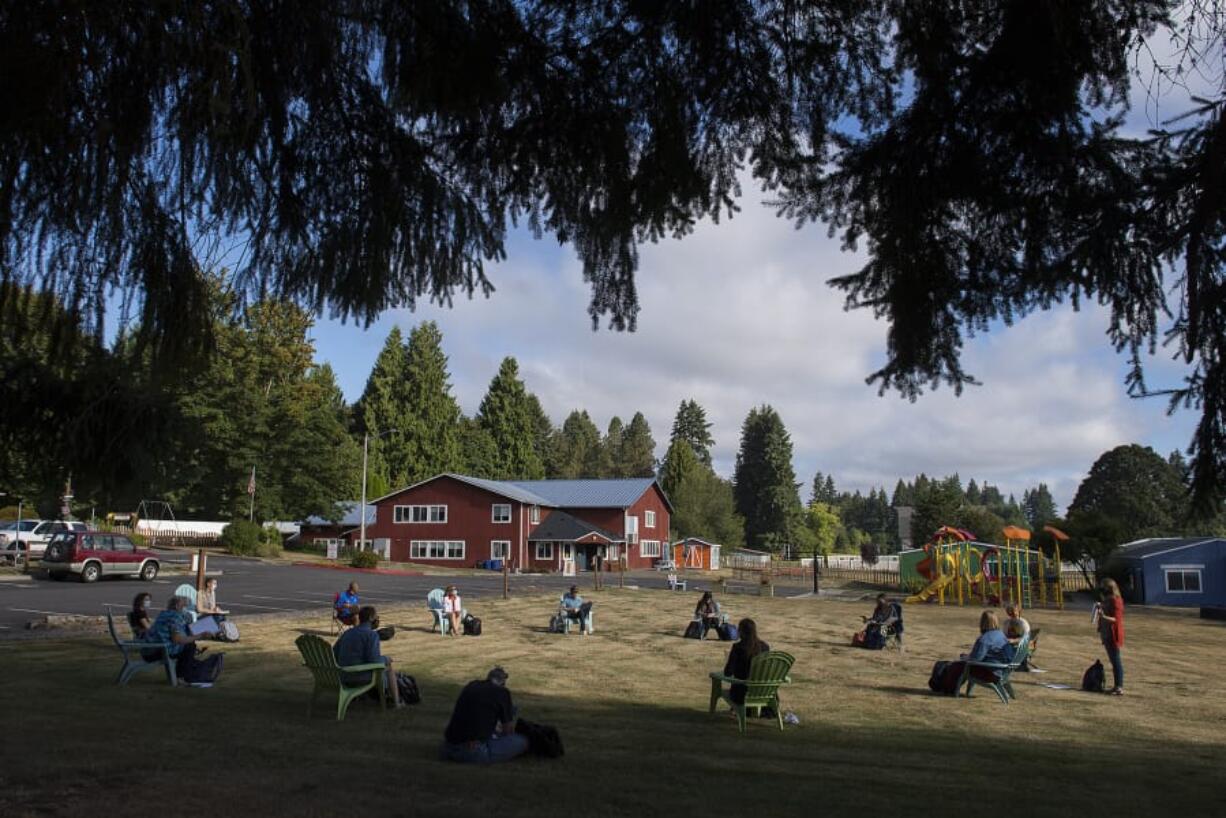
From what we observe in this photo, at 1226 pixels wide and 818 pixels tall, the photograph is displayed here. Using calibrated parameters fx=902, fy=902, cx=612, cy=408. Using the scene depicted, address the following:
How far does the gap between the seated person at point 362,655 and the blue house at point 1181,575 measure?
43.9 metres

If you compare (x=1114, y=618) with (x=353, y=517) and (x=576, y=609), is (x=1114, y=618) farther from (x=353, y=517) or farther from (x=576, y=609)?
(x=353, y=517)

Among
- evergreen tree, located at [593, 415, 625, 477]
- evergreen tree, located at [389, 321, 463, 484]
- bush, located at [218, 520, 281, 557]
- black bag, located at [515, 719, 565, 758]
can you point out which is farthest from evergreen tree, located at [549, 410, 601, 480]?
black bag, located at [515, 719, 565, 758]

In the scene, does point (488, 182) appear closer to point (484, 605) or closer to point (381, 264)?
point (381, 264)

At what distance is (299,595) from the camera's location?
29.3 meters

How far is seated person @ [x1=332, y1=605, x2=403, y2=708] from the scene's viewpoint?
10781 millimetres

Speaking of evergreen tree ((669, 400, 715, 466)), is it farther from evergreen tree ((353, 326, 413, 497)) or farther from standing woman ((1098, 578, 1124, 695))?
standing woman ((1098, 578, 1124, 695))

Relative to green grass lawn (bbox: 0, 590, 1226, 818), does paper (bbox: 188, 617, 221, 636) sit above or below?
above

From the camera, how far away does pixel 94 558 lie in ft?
105

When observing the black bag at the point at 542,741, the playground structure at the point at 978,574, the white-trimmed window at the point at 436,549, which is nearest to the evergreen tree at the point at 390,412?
the white-trimmed window at the point at 436,549

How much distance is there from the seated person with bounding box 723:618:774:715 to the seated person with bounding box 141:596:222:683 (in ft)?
23.6

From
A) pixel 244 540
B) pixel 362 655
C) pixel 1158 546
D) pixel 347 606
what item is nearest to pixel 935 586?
pixel 1158 546

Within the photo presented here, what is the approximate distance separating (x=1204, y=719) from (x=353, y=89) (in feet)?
43.6

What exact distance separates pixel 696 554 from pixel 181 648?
2565 inches

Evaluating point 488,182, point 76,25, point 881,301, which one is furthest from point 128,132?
point 881,301
